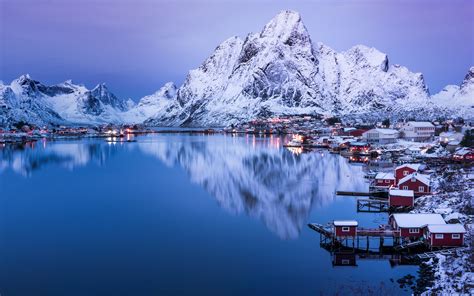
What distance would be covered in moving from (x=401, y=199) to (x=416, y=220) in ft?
18.9

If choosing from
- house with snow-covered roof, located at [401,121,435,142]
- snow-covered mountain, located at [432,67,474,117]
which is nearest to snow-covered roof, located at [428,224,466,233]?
house with snow-covered roof, located at [401,121,435,142]

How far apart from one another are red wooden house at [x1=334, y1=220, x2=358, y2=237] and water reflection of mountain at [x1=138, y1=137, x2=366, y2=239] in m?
2.43

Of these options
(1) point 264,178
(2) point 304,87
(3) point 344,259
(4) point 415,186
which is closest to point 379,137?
(1) point 264,178

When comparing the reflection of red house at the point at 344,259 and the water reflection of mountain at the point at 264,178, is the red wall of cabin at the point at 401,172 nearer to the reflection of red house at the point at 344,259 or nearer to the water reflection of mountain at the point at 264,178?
the water reflection of mountain at the point at 264,178

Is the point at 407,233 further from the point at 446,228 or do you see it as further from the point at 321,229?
the point at 321,229

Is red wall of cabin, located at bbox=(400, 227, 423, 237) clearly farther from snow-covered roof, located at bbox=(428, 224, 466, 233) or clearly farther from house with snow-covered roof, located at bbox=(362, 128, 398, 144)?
house with snow-covered roof, located at bbox=(362, 128, 398, 144)

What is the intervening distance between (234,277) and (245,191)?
15.5 m

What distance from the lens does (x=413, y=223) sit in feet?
59.1

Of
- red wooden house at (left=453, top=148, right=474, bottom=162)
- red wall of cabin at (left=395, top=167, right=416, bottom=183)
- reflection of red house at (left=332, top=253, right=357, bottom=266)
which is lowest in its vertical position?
reflection of red house at (left=332, top=253, right=357, bottom=266)

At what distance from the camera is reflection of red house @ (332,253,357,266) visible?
16453 millimetres

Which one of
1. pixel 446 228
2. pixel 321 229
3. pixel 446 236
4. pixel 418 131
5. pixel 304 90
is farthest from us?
pixel 304 90

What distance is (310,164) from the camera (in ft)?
145

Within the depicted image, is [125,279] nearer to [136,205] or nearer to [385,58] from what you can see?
[136,205]

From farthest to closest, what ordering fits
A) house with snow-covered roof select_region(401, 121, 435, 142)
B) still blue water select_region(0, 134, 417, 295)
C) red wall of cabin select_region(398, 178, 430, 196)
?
house with snow-covered roof select_region(401, 121, 435, 142) < red wall of cabin select_region(398, 178, 430, 196) < still blue water select_region(0, 134, 417, 295)
